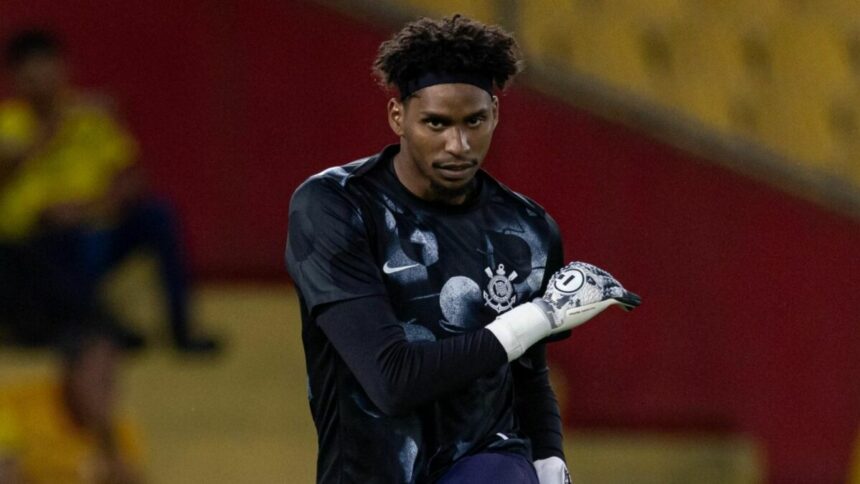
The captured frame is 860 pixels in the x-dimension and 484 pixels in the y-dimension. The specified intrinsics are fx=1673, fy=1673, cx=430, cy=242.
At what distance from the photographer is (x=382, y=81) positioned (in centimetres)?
331

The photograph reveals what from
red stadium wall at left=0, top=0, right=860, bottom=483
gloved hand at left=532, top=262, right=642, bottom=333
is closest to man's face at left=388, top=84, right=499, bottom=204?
gloved hand at left=532, top=262, right=642, bottom=333

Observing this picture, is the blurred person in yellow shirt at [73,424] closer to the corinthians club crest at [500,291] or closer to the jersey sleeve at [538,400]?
the jersey sleeve at [538,400]

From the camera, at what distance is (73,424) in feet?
19.9

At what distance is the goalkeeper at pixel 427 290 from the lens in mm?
3061

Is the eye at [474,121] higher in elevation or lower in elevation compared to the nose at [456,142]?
higher

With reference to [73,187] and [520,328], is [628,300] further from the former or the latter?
[73,187]

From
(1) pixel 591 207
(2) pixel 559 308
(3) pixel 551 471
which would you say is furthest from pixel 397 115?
(1) pixel 591 207

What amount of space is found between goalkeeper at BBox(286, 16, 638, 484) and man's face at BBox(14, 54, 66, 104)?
3.14m

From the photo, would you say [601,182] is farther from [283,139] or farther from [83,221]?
[83,221]

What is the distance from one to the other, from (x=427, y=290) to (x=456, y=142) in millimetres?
286

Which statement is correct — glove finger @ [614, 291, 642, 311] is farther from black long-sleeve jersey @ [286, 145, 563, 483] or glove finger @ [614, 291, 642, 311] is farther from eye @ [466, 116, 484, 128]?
eye @ [466, 116, 484, 128]

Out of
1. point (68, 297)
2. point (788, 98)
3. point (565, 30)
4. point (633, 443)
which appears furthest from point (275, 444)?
point (788, 98)

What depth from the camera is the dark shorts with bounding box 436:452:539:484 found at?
10.2 ft

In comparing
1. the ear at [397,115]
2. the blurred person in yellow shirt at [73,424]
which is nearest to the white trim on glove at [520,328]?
the ear at [397,115]
